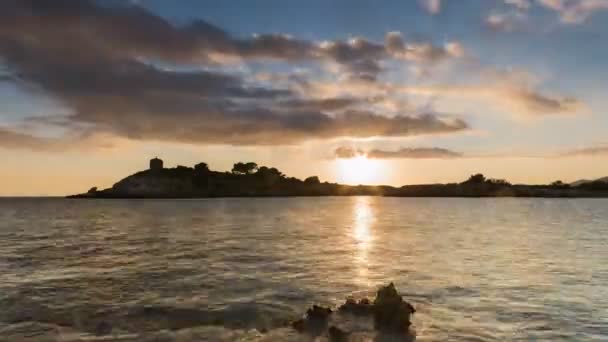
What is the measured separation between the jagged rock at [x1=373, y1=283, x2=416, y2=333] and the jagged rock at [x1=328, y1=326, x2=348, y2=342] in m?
1.85

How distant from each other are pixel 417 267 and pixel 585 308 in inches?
511

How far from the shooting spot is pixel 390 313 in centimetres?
1759

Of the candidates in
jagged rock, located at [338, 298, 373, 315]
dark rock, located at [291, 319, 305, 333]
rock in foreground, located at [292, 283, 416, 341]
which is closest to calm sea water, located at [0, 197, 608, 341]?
dark rock, located at [291, 319, 305, 333]

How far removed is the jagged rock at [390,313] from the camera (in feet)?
56.3

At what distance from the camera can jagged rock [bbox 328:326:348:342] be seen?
15.8m

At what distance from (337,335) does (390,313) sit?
2.77 m

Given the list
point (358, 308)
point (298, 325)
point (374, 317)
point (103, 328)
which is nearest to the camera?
point (298, 325)

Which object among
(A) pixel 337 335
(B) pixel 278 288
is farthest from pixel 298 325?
(B) pixel 278 288

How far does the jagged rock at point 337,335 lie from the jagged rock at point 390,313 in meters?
1.85

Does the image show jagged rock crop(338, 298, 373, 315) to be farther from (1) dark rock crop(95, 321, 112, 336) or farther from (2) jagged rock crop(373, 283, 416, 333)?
(1) dark rock crop(95, 321, 112, 336)

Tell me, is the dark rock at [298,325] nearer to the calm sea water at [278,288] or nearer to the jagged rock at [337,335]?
the calm sea water at [278,288]

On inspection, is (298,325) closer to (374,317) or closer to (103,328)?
(374,317)

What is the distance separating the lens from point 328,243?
50125mm

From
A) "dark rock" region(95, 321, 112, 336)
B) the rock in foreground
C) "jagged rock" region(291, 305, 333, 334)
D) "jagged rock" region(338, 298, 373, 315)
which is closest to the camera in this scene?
the rock in foreground
